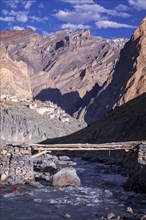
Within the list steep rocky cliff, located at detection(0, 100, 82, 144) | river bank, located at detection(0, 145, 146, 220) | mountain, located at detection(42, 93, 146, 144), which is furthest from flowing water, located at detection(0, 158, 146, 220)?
steep rocky cliff, located at detection(0, 100, 82, 144)

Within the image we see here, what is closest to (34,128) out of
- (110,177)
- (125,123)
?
(125,123)

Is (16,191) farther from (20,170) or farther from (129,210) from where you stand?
(129,210)

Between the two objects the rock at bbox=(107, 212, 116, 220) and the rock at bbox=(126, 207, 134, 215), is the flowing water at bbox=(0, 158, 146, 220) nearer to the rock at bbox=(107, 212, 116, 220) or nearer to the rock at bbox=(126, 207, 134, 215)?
the rock at bbox=(126, 207, 134, 215)

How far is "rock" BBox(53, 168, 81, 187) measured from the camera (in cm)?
3080

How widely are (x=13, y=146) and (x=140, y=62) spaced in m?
166

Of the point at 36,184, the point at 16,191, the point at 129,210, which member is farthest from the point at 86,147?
the point at 129,210

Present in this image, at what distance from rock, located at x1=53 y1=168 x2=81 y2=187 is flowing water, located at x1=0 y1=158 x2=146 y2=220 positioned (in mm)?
589

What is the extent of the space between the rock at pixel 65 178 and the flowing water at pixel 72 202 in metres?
0.59

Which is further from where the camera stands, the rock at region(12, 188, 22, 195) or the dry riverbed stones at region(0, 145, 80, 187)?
the dry riverbed stones at region(0, 145, 80, 187)

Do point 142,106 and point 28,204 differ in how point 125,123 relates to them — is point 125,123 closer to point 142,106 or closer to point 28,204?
point 142,106

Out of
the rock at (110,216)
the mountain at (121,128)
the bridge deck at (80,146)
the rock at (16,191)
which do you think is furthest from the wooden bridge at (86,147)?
the mountain at (121,128)

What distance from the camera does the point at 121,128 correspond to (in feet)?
246

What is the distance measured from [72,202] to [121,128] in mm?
50022

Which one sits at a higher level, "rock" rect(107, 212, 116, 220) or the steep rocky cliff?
the steep rocky cliff
